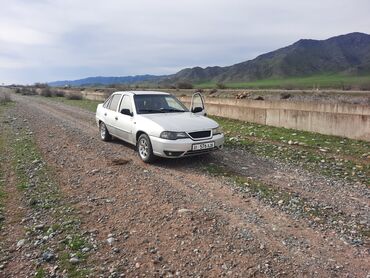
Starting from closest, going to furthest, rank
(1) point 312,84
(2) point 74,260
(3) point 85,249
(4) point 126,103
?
1. (2) point 74,260
2. (3) point 85,249
3. (4) point 126,103
4. (1) point 312,84

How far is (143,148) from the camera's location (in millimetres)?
7836

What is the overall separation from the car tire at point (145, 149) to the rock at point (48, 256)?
3.79 metres

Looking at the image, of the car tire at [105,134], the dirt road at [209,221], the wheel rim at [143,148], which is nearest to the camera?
the dirt road at [209,221]

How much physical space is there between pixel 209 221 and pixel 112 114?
5709mm

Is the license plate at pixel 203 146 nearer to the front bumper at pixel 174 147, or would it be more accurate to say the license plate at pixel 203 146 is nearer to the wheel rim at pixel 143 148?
the front bumper at pixel 174 147

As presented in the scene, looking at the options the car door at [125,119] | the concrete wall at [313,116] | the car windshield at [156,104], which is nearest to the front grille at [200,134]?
the car windshield at [156,104]

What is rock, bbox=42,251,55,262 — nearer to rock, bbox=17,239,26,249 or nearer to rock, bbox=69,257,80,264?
rock, bbox=69,257,80,264

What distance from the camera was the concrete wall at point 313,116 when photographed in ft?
34.6

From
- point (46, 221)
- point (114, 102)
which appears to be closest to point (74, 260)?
point (46, 221)

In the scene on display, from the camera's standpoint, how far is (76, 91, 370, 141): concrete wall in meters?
10.6

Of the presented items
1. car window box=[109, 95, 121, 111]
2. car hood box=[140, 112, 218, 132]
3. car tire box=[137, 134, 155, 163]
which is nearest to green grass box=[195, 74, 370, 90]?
car window box=[109, 95, 121, 111]

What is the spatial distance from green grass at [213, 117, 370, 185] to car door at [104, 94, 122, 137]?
3353 mm

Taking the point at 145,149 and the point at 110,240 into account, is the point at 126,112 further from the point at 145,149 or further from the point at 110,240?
the point at 110,240

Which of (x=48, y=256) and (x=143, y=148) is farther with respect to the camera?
(x=143, y=148)
